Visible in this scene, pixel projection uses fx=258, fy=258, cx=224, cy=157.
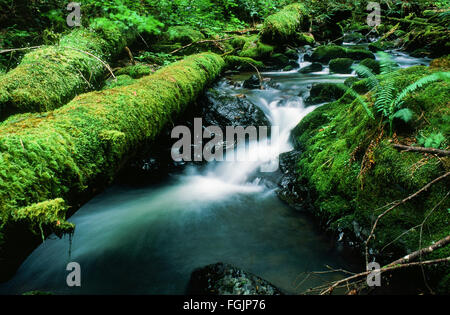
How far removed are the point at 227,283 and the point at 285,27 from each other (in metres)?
11.0

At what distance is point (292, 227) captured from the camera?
12.3 feet

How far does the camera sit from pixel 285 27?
1089 centimetres

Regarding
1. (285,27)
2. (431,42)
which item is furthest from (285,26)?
(431,42)

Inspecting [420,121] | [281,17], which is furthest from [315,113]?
[281,17]

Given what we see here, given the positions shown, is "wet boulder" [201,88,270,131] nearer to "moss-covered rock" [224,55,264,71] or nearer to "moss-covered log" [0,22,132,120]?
"moss-covered log" [0,22,132,120]

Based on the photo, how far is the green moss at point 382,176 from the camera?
2521mm

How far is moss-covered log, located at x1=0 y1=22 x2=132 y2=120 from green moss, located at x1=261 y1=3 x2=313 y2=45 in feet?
22.0

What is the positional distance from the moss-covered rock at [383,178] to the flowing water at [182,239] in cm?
45

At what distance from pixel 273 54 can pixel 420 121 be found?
885cm

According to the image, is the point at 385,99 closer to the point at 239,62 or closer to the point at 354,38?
the point at 239,62

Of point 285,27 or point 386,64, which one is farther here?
point 285,27
